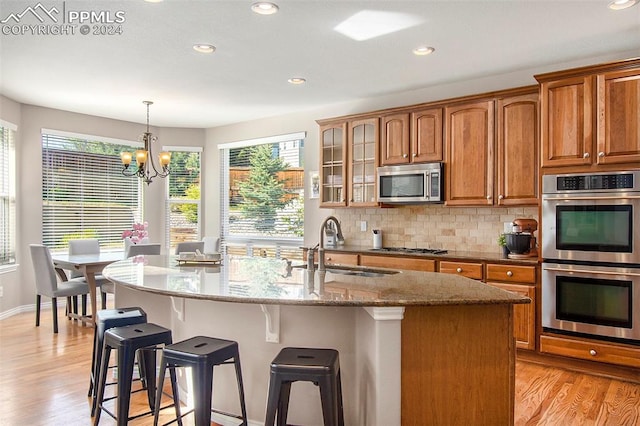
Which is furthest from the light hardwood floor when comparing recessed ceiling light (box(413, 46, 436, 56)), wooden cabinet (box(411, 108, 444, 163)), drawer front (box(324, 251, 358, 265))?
recessed ceiling light (box(413, 46, 436, 56))

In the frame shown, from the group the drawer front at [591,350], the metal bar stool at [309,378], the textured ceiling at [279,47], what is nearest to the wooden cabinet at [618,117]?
the textured ceiling at [279,47]

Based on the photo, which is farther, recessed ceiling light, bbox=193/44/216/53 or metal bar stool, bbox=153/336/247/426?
recessed ceiling light, bbox=193/44/216/53

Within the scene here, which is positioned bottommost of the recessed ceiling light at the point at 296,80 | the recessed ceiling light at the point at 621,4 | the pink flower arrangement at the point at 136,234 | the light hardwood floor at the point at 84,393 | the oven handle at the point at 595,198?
the light hardwood floor at the point at 84,393

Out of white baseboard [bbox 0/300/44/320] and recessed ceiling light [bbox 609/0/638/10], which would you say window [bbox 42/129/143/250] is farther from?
recessed ceiling light [bbox 609/0/638/10]

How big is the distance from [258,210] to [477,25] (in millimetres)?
4324

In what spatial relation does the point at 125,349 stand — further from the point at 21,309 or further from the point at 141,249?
the point at 21,309

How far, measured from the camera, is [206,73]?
4.46 meters

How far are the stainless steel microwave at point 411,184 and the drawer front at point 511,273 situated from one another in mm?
934

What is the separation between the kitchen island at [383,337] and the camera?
2086 millimetres

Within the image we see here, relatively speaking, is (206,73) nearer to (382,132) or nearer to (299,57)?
(299,57)

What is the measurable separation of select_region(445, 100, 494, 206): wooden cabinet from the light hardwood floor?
160 centimetres

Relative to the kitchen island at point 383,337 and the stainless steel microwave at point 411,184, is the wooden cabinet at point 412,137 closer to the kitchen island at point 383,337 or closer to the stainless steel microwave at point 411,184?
the stainless steel microwave at point 411,184

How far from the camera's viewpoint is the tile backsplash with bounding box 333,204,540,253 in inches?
180

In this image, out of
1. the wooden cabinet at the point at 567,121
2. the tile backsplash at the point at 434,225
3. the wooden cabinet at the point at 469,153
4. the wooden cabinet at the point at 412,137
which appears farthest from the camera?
the wooden cabinet at the point at 412,137
